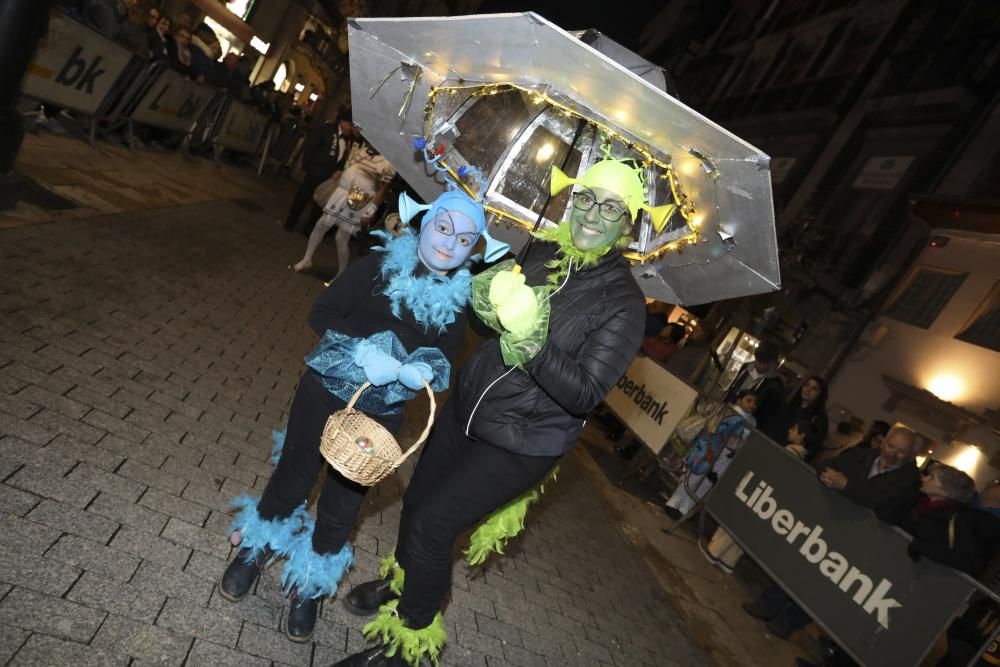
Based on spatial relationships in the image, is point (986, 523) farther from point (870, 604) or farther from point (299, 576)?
point (299, 576)

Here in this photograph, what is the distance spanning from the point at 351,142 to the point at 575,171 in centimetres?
729

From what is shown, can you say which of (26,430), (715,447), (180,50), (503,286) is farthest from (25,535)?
(180,50)

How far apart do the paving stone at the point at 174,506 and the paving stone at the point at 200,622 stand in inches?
22.7

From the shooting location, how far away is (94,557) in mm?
2451

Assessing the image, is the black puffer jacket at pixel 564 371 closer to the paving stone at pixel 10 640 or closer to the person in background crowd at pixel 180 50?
the paving stone at pixel 10 640

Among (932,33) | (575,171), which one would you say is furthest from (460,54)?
(932,33)

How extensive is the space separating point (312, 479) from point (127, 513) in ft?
2.94

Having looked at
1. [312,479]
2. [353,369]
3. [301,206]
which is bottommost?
[301,206]

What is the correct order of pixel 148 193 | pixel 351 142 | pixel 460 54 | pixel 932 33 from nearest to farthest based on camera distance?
pixel 460 54
pixel 148 193
pixel 351 142
pixel 932 33

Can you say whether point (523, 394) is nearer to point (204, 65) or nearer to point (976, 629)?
point (976, 629)

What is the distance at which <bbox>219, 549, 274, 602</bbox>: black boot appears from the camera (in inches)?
103

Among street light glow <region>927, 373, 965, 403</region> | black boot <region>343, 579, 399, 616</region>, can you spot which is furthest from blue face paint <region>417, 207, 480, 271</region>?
street light glow <region>927, 373, 965, 403</region>

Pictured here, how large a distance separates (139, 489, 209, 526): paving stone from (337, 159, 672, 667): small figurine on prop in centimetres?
110

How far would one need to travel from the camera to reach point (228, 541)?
9.79 feet
